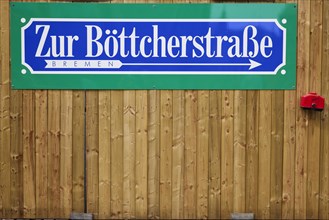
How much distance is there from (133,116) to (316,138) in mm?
1799

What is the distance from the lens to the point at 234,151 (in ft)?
14.2

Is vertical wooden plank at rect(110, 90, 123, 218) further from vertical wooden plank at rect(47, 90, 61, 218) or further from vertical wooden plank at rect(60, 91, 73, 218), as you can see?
vertical wooden plank at rect(47, 90, 61, 218)

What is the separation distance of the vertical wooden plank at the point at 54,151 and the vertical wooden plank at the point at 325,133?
258cm

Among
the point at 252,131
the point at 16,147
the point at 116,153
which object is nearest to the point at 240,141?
the point at 252,131

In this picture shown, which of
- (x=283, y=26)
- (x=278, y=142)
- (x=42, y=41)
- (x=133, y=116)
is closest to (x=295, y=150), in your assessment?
(x=278, y=142)

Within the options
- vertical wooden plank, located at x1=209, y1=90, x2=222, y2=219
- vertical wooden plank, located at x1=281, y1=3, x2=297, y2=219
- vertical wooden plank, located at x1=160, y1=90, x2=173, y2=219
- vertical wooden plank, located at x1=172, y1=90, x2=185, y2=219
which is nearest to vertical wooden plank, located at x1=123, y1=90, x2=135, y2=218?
vertical wooden plank, located at x1=160, y1=90, x2=173, y2=219

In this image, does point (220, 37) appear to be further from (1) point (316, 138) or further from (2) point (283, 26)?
(1) point (316, 138)

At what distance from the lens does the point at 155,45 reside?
14.1 ft

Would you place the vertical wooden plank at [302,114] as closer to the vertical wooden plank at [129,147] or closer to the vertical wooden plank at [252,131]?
the vertical wooden plank at [252,131]

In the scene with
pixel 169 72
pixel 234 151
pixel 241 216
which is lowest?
pixel 241 216

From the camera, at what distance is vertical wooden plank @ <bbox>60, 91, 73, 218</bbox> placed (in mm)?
4328

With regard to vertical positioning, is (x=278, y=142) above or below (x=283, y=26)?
below

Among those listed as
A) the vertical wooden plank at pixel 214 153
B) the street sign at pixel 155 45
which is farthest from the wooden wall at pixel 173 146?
the street sign at pixel 155 45

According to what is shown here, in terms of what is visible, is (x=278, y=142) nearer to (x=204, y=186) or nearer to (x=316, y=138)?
(x=316, y=138)
